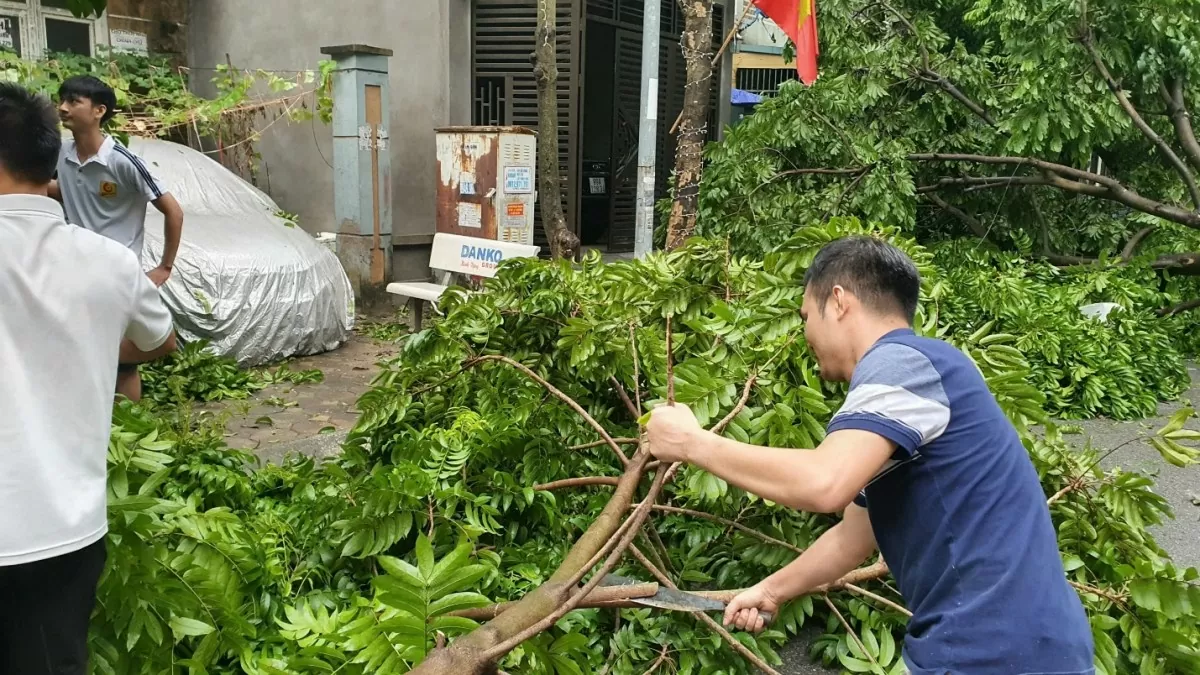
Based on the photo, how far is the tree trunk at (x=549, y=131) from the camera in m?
7.90

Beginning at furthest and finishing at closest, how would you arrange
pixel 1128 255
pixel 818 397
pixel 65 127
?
pixel 1128 255 < pixel 65 127 < pixel 818 397

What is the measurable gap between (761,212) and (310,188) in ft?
17.6

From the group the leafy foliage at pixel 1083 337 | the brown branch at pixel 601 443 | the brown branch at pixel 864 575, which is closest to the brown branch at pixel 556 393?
the brown branch at pixel 601 443

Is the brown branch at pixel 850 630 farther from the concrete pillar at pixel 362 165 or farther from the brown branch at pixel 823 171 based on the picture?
the concrete pillar at pixel 362 165

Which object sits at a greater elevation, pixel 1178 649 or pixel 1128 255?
pixel 1128 255

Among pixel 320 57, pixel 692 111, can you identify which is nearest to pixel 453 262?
pixel 692 111

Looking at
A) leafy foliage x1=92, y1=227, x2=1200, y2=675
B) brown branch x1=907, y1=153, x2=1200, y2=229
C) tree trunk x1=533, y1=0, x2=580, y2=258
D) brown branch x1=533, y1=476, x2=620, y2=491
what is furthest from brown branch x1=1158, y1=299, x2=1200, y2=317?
brown branch x1=533, y1=476, x2=620, y2=491

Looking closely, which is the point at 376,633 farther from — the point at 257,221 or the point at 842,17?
the point at 842,17

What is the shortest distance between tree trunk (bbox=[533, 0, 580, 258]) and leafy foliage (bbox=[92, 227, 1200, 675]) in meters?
4.55

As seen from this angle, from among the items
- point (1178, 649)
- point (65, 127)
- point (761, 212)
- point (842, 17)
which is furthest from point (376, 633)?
point (842, 17)

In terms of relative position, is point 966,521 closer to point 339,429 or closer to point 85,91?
point 85,91

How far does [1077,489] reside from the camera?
2906 millimetres

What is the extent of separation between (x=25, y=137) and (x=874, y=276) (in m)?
1.79

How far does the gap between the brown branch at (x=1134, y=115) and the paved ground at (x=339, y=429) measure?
163 centimetres
